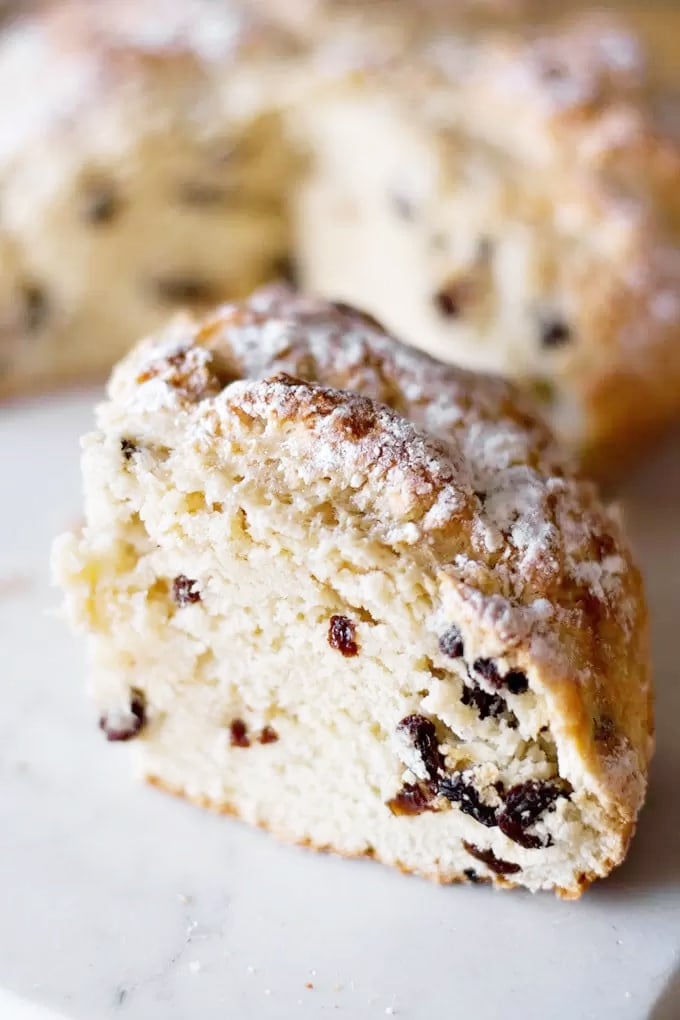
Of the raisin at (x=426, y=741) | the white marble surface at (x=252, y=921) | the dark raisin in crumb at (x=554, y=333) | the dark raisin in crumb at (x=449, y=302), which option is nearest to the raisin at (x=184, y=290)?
the dark raisin in crumb at (x=449, y=302)

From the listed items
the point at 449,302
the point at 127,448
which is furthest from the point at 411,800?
the point at 449,302

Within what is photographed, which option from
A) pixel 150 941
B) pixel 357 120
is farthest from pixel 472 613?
pixel 357 120

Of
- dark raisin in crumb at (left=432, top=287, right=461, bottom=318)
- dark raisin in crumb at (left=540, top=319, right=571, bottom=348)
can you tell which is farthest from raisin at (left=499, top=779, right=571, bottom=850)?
dark raisin in crumb at (left=432, top=287, right=461, bottom=318)

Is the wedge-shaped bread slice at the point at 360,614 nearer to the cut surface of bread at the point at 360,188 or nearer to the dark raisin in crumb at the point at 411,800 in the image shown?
the dark raisin in crumb at the point at 411,800

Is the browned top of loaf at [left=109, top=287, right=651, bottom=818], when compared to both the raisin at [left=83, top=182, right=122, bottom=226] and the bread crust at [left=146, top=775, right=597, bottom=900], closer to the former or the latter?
the bread crust at [left=146, top=775, right=597, bottom=900]

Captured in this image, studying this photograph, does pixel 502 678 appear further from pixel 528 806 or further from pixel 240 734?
pixel 240 734
